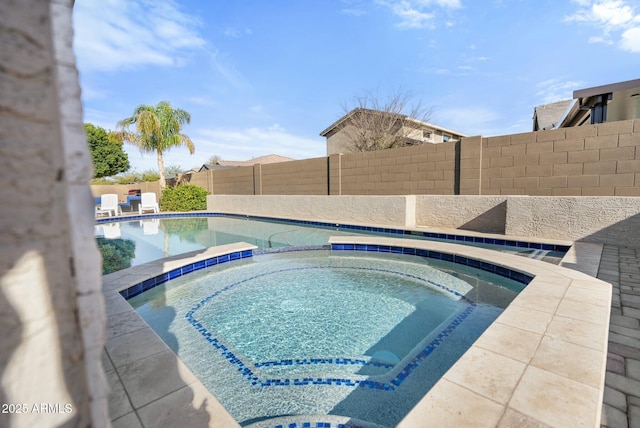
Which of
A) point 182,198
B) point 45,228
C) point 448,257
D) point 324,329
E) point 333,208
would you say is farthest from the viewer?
point 182,198

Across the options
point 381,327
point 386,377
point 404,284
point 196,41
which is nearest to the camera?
point 386,377

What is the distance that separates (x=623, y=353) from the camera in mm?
2223

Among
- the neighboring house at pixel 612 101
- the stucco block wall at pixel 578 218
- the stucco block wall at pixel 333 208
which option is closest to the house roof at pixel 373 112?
the stucco block wall at pixel 333 208

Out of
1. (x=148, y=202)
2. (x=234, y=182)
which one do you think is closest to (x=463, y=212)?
(x=234, y=182)

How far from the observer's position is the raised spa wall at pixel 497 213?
550 cm

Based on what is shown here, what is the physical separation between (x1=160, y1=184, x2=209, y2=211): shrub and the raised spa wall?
6622 mm

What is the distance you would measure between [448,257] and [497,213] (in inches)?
106

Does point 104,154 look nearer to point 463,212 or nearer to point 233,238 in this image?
point 233,238

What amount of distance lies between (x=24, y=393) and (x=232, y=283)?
441 centimetres

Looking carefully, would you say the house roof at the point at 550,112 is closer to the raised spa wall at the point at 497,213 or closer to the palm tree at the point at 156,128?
the raised spa wall at the point at 497,213

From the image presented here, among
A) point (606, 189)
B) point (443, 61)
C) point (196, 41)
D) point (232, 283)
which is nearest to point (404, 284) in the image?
point (232, 283)

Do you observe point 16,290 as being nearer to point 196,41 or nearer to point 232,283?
point 232,283

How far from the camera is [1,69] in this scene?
0.51m

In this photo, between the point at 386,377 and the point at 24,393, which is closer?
the point at 24,393
